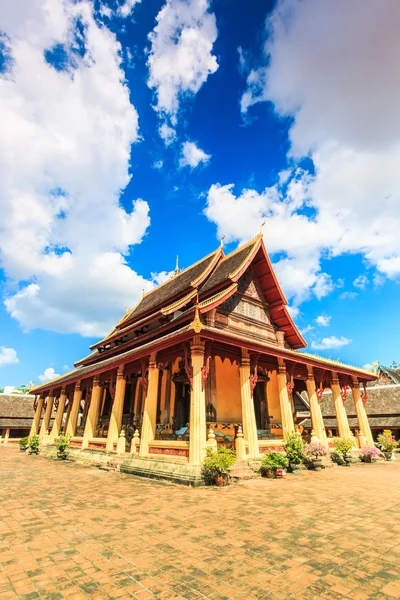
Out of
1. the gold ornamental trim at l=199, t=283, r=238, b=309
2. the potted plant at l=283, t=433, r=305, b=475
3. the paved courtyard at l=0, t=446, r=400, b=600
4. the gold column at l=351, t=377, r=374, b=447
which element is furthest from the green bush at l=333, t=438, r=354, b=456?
the gold ornamental trim at l=199, t=283, r=238, b=309

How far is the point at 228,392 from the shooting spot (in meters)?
13.3

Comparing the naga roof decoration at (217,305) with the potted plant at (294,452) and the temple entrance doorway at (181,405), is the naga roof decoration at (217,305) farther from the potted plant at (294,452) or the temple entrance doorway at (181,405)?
the potted plant at (294,452)

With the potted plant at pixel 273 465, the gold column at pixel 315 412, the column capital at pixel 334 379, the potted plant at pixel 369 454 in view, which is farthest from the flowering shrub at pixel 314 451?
the column capital at pixel 334 379

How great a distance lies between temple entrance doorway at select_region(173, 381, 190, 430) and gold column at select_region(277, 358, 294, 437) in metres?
3.99

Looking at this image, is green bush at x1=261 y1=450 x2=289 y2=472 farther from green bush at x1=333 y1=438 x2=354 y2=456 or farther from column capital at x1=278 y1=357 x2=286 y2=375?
green bush at x1=333 y1=438 x2=354 y2=456

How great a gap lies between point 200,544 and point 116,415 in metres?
10.1

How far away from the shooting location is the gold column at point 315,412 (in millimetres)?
13258

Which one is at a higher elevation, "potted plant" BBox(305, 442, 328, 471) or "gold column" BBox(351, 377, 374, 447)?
"gold column" BBox(351, 377, 374, 447)

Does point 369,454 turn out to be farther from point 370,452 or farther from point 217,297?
point 217,297

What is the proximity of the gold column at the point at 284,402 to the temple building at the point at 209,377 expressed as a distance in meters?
0.04

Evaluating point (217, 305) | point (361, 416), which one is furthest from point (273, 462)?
point (361, 416)

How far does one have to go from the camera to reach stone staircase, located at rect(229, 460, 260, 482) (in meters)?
8.47

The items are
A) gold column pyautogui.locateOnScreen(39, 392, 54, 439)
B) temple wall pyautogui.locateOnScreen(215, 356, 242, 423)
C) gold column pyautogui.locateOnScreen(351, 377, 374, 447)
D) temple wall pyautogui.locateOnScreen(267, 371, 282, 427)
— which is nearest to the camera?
temple wall pyautogui.locateOnScreen(215, 356, 242, 423)

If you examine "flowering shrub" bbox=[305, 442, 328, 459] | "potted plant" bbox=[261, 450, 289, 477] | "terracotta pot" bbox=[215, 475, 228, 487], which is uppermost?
"flowering shrub" bbox=[305, 442, 328, 459]
